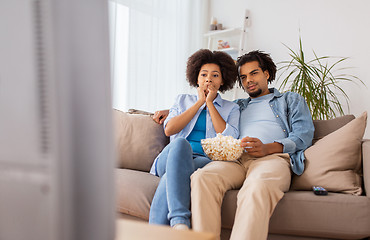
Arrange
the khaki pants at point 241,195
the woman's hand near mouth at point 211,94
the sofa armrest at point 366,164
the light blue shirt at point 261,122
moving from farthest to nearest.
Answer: the woman's hand near mouth at point 211,94
the light blue shirt at point 261,122
the sofa armrest at point 366,164
the khaki pants at point 241,195

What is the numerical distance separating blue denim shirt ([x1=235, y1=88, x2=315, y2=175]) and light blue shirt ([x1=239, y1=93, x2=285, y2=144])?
0.11 feet

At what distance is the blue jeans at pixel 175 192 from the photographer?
4.28 feet

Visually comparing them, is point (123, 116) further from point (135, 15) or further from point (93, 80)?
point (93, 80)

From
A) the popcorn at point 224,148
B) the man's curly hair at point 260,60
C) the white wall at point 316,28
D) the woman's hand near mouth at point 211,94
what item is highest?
the white wall at point 316,28

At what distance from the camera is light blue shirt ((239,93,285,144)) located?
191 centimetres

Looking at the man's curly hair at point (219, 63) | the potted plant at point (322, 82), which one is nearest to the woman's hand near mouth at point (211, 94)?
the man's curly hair at point (219, 63)

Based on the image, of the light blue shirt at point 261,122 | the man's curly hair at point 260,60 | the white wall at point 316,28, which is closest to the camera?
the light blue shirt at point 261,122

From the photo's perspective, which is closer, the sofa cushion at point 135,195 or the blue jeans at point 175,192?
the blue jeans at point 175,192

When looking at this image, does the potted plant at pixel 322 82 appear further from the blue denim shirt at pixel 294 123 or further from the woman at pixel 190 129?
the woman at pixel 190 129

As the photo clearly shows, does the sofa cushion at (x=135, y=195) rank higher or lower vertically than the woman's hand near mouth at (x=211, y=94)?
lower

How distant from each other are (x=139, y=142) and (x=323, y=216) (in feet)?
3.81

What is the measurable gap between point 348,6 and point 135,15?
2035 millimetres

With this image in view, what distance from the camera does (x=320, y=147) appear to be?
1682 millimetres

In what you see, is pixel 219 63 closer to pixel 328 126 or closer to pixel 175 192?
pixel 328 126
